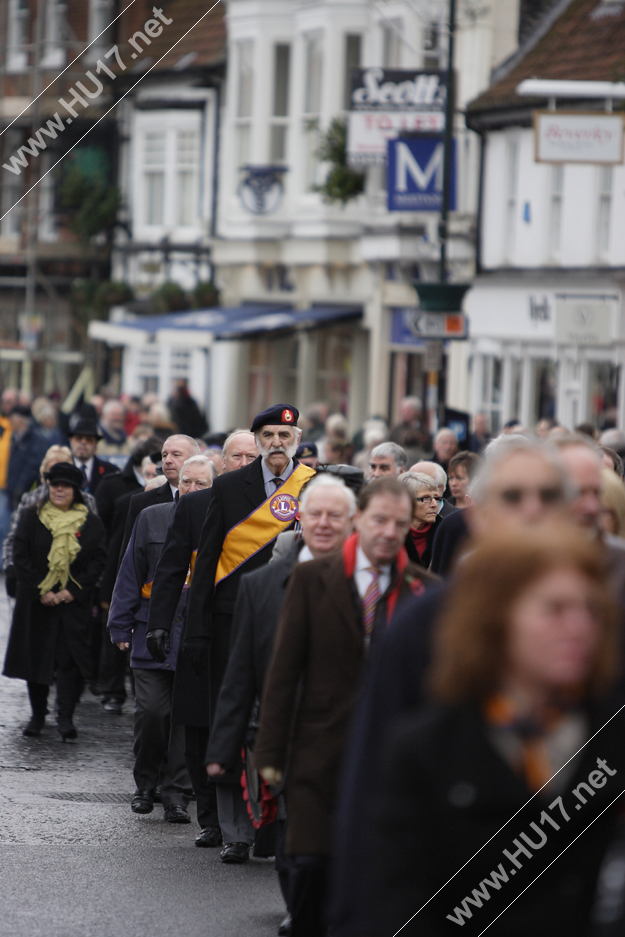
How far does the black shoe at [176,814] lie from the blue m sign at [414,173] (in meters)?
14.6

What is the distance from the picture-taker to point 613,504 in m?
5.59

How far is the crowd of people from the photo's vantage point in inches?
116

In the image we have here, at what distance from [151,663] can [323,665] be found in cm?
371

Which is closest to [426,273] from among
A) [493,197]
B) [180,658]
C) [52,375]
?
[493,197]

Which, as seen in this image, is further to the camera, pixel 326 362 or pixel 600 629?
pixel 326 362

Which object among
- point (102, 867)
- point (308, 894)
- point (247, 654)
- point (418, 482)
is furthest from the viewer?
point (418, 482)

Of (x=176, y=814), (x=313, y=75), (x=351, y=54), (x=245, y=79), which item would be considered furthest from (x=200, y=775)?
(x=245, y=79)

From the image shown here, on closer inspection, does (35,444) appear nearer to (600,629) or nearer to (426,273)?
(426,273)

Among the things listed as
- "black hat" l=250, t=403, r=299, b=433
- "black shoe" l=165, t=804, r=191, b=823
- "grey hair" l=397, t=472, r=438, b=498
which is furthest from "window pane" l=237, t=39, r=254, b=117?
"black shoe" l=165, t=804, r=191, b=823

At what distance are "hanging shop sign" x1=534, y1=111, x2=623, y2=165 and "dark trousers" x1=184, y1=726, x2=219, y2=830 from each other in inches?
363

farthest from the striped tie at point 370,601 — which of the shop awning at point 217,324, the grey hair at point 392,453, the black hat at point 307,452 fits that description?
the shop awning at point 217,324

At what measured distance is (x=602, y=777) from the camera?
10.9 feet

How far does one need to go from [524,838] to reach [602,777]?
29 cm

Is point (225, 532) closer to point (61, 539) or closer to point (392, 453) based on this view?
point (392, 453)
